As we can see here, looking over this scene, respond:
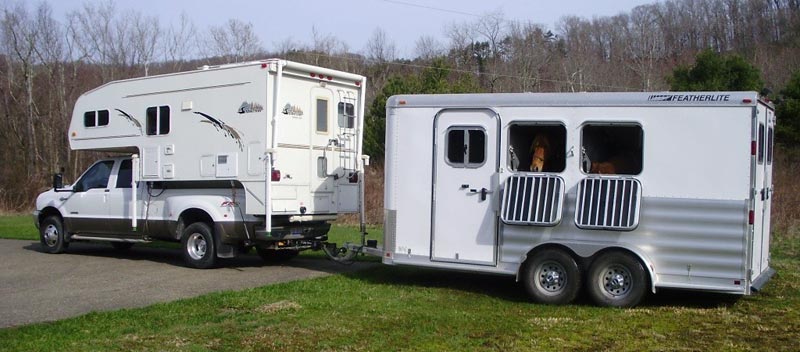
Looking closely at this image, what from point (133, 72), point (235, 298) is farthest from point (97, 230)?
point (133, 72)

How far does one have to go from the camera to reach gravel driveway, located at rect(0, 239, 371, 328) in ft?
31.1

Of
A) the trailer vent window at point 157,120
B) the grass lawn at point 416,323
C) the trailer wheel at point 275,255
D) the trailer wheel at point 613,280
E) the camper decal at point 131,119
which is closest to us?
the grass lawn at point 416,323

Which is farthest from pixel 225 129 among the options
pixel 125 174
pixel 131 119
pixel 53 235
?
pixel 53 235

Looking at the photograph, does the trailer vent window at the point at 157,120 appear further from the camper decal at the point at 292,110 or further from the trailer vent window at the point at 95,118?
the camper decal at the point at 292,110

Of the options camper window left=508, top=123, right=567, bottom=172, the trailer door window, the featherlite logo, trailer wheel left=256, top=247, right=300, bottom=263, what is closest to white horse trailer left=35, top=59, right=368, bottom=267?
trailer wheel left=256, top=247, right=300, bottom=263

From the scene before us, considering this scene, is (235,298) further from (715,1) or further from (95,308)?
(715,1)

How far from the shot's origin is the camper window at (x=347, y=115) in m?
13.0

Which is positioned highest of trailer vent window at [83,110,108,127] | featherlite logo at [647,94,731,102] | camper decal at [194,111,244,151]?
featherlite logo at [647,94,731,102]

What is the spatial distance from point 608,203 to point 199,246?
6773 mm

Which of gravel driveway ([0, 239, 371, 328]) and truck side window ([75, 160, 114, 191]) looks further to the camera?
truck side window ([75, 160, 114, 191])

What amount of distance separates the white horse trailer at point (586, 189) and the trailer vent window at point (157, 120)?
14.7ft

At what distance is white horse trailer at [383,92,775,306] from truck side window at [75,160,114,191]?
21.4 feet

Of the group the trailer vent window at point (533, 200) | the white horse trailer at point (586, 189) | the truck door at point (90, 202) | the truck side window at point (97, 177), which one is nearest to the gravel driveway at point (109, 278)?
the truck door at point (90, 202)

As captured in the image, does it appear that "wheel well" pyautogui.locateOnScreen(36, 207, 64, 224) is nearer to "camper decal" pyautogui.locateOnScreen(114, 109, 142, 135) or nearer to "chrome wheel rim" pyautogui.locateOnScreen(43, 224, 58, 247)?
"chrome wheel rim" pyautogui.locateOnScreen(43, 224, 58, 247)
